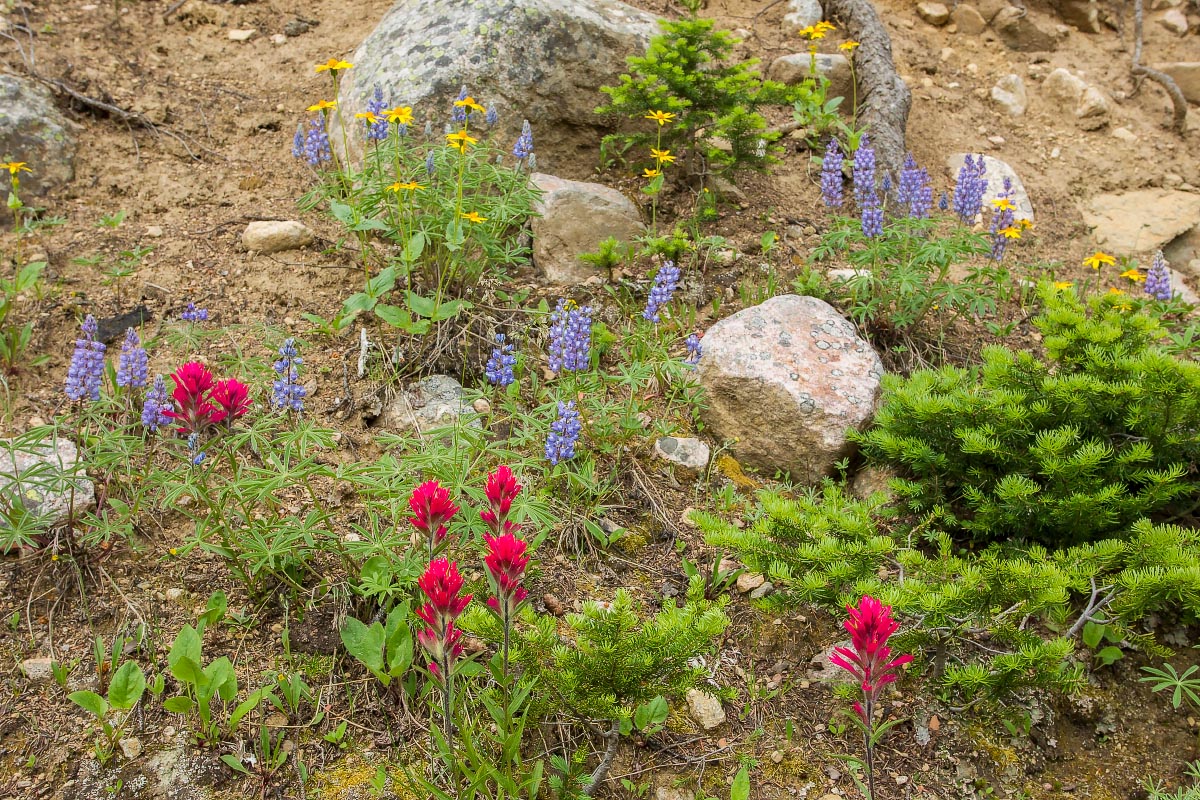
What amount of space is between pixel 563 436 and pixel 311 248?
2.47m

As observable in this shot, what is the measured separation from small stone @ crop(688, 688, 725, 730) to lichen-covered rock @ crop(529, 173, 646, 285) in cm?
262

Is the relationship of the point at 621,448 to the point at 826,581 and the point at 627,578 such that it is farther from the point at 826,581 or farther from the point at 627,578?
the point at 826,581

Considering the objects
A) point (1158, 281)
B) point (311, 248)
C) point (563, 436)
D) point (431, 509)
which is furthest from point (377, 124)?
point (1158, 281)

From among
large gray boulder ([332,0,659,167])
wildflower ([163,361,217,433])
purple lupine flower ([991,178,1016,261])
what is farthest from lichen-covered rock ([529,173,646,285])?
wildflower ([163,361,217,433])

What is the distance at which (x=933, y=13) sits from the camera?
7.56 meters

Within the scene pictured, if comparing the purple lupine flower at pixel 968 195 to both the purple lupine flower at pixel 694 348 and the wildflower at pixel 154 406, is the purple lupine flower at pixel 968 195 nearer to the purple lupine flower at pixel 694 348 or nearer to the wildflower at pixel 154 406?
the purple lupine flower at pixel 694 348

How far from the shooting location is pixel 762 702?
124 inches

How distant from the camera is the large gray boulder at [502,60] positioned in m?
5.54

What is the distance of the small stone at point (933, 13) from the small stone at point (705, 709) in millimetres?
6691

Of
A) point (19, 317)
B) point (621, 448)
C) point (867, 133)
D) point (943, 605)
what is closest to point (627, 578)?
point (621, 448)

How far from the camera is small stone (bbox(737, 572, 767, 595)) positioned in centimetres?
358

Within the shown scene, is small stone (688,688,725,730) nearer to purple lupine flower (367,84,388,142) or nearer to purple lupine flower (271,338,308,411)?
purple lupine flower (271,338,308,411)

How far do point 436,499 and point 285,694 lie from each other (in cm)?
115

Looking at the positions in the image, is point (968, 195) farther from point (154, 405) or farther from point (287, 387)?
point (154, 405)
